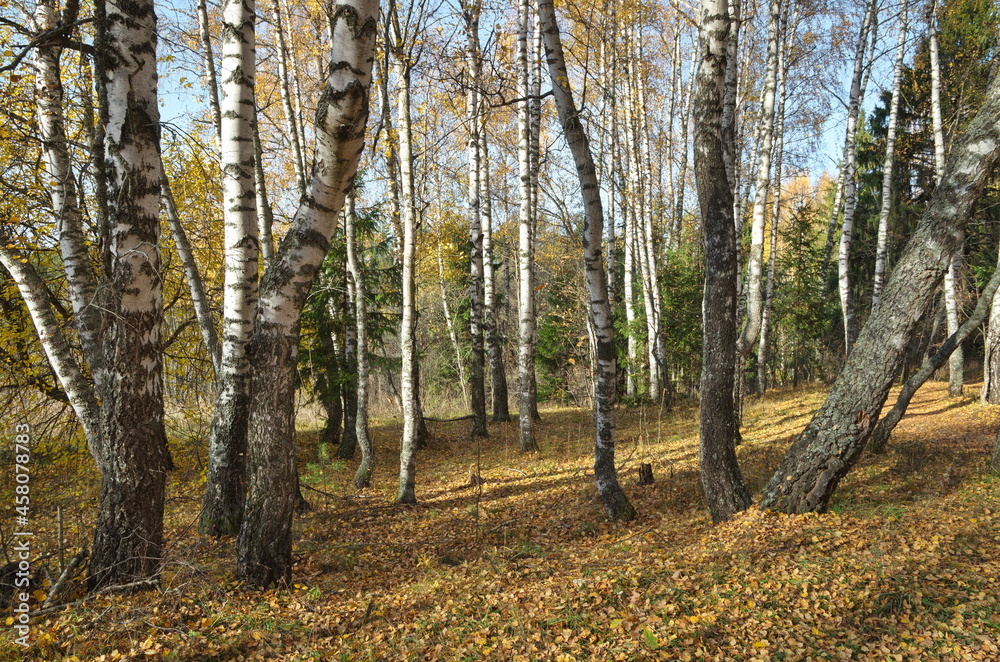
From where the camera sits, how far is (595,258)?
5953mm

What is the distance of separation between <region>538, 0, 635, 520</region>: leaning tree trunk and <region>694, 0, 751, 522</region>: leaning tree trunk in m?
1.01

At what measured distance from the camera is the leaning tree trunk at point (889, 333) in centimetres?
480

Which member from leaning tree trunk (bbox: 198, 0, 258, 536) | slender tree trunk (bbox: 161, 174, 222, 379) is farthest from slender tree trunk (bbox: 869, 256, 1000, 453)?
slender tree trunk (bbox: 161, 174, 222, 379)

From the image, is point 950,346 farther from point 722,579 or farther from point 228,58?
point 228,58

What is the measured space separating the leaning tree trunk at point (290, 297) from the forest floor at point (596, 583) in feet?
1.42

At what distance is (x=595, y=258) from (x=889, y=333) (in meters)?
2.87

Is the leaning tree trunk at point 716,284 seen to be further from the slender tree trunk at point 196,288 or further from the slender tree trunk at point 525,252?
the slender tree trunk at point 196,288

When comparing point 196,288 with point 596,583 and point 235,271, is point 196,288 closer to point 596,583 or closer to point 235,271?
point 235,271

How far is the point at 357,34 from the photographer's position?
358 centimetres

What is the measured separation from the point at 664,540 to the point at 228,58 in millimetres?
6431

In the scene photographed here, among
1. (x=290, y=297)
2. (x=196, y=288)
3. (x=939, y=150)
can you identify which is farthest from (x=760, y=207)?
(x=196, y=288)

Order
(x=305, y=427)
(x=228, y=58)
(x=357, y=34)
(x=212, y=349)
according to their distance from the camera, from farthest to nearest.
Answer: (x=305, y=427), (x=212, y=349), (x=228, y=58), (x=357, y=34)

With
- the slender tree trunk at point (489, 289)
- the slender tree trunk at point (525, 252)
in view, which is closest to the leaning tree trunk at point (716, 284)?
the slender tree trunk at point (525, 252)

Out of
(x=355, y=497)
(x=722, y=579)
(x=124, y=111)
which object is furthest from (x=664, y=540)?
(x=124, y=111)
